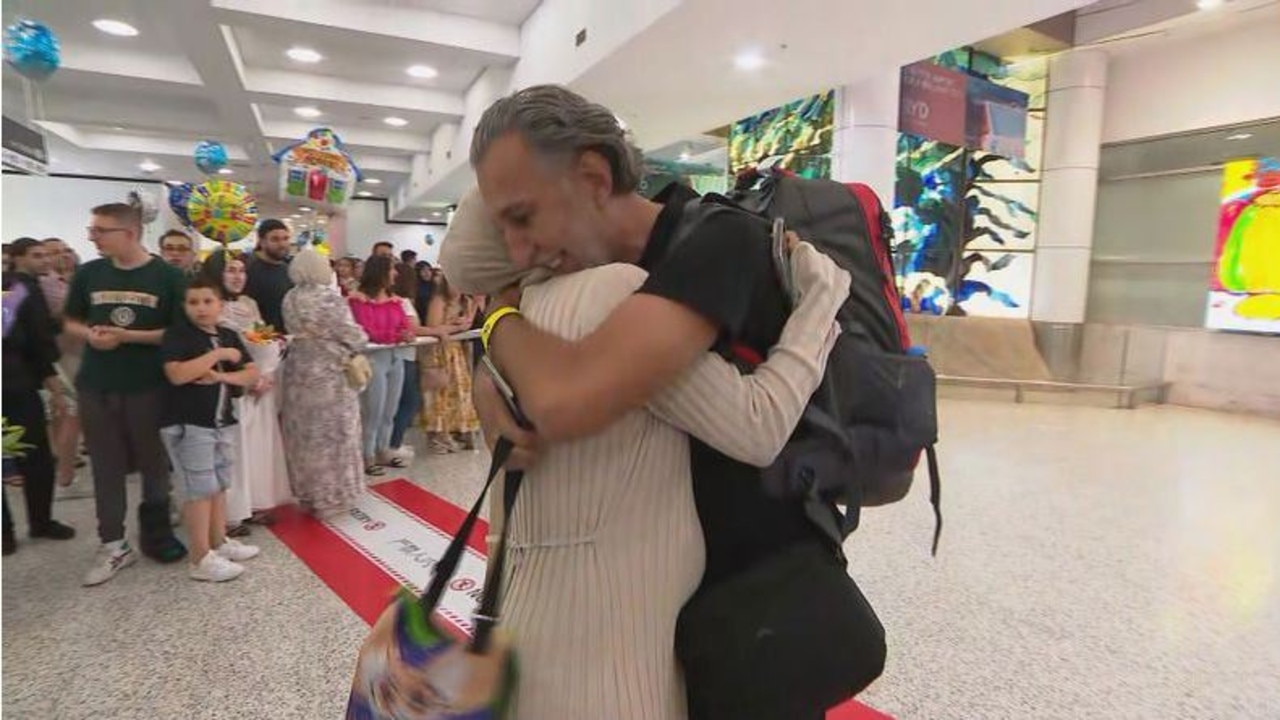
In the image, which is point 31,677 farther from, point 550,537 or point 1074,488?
point 1074,488

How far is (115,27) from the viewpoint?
637 centimetres

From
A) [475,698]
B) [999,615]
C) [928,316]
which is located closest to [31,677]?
[475,698]

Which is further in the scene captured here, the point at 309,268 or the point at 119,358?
the point at 309,268

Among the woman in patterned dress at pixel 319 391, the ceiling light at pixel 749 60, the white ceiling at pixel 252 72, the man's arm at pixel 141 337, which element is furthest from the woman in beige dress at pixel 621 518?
the white ceiling at pixel 252 72

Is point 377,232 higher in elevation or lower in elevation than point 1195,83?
lower

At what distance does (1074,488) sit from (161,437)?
5143 mm

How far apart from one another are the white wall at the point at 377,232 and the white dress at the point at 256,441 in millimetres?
15426

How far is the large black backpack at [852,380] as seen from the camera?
736 mm

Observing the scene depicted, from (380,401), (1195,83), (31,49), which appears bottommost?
(380,401)

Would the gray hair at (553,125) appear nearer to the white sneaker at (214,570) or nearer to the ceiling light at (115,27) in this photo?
the white sneaker at (214,570)

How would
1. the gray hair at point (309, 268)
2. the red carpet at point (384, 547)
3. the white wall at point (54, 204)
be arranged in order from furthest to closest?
the white wall at point (54, 204) < the gray hair at point (309, 268) < the red carpet at point (384, 547)

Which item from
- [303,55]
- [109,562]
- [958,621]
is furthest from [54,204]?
[958,621]

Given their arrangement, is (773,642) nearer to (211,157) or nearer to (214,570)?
(214,570)

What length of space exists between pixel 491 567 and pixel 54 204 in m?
18.3
